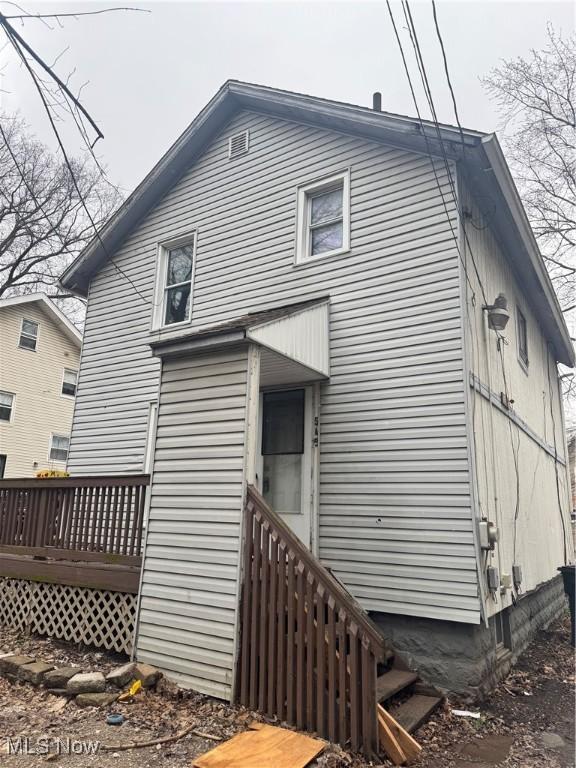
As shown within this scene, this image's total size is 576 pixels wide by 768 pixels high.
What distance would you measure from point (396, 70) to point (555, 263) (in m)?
14.0

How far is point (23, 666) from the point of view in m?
4.60

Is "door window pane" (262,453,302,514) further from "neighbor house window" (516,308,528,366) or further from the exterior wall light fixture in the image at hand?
"neighbor house window" (516,308,528,366)

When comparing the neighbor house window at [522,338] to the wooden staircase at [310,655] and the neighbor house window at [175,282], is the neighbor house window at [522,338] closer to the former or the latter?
the neighbor house window at [175,282]

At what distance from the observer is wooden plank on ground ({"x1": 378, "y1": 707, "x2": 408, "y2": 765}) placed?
3.43 metres

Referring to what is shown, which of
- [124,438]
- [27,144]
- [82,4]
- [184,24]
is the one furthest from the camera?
[27,144]

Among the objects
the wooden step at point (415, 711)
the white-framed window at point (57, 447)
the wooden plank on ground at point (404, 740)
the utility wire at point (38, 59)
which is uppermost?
the utility wire at point (38, 59)

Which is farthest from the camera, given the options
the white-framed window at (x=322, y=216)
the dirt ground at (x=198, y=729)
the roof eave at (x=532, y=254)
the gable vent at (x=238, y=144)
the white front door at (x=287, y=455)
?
the gable vent at (x=238, y=144)

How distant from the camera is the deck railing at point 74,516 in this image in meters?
5.49

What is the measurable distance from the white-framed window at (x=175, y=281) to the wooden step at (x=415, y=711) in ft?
19.3

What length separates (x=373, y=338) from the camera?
6.13 metres

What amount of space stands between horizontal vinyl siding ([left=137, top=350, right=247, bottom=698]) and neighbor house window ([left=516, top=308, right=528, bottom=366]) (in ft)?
18.6

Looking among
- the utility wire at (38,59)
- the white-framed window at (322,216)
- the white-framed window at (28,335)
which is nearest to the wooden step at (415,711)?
the utility wire at (38,59)

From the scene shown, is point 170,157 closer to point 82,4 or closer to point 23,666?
point 82,4

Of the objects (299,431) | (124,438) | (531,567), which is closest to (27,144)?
(124,438)
